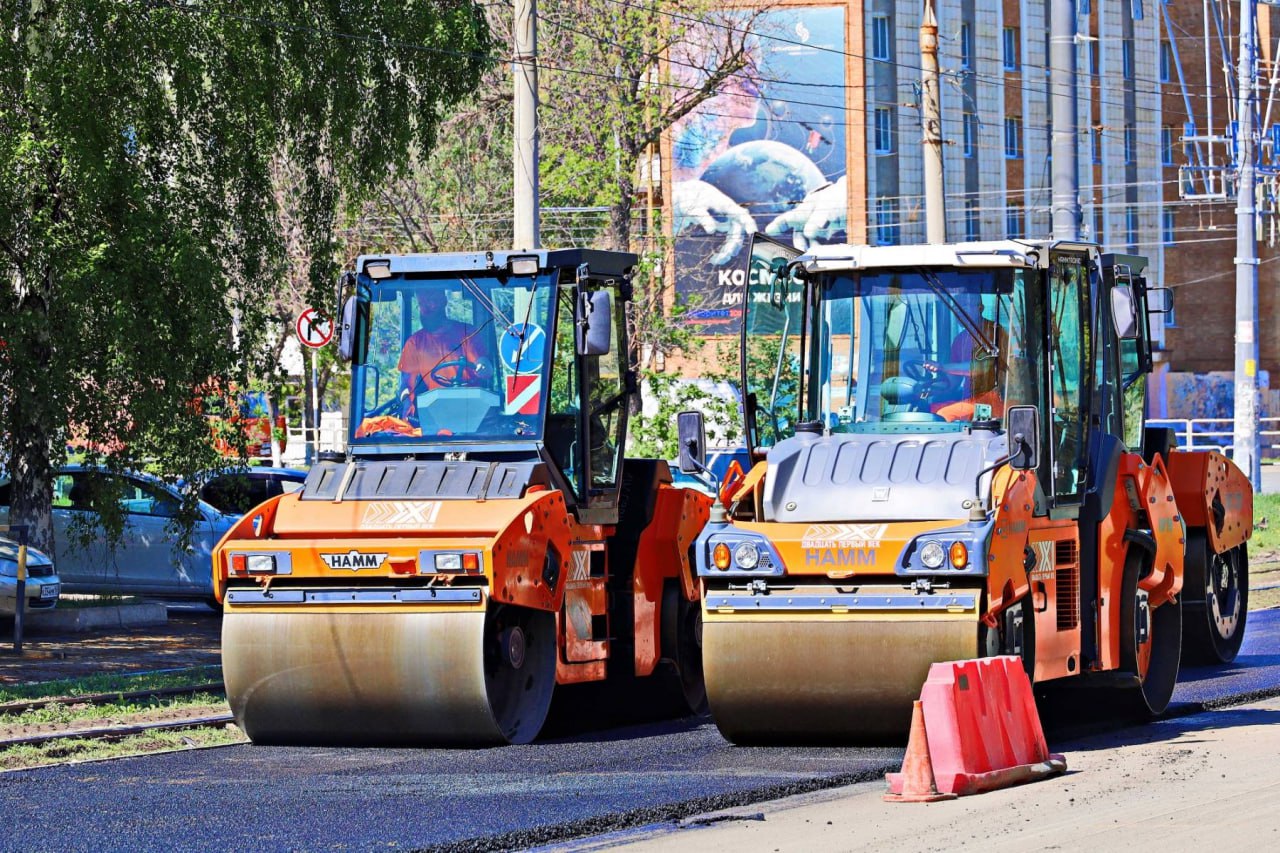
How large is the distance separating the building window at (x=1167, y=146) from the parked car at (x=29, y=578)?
57.4 m

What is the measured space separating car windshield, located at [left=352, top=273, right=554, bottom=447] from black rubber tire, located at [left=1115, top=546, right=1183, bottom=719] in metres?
3.93

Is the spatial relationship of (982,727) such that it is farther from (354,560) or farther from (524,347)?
(524,347)

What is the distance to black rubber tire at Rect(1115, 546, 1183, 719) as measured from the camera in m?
13.4

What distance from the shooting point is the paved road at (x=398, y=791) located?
32.0 feet

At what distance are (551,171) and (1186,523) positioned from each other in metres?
22.7

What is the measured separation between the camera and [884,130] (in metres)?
59.7

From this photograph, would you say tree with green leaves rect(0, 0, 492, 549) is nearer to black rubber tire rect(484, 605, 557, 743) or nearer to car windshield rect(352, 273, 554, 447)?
car windshield rect(352, 273, 554, 447)

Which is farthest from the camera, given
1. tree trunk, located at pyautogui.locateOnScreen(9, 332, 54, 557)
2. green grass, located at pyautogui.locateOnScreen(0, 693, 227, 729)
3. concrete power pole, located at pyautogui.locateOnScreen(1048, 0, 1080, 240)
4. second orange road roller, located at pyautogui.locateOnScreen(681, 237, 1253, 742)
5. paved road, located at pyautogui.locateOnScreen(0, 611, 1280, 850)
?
concrete power pole, located at pyautogui.locateOnScreen(1048, 0, 1080, 240)

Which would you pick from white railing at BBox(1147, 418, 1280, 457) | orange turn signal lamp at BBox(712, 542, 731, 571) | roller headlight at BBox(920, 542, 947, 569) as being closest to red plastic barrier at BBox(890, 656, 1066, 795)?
roller headlight at BBox(920, 542, 947, 569)

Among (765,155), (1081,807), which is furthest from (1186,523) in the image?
(765,155)

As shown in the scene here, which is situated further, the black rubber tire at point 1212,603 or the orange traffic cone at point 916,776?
the black rubber tire at point 1212,603

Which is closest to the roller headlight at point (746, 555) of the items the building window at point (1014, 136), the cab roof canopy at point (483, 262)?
the cab roof canopy at point (483, 262)

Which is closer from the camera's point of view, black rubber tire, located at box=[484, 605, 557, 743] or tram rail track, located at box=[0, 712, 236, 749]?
black rubber tire, located at box=[484, 605, 557, 743]

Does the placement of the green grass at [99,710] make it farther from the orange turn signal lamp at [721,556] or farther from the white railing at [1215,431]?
the white railing at [1215,431]
